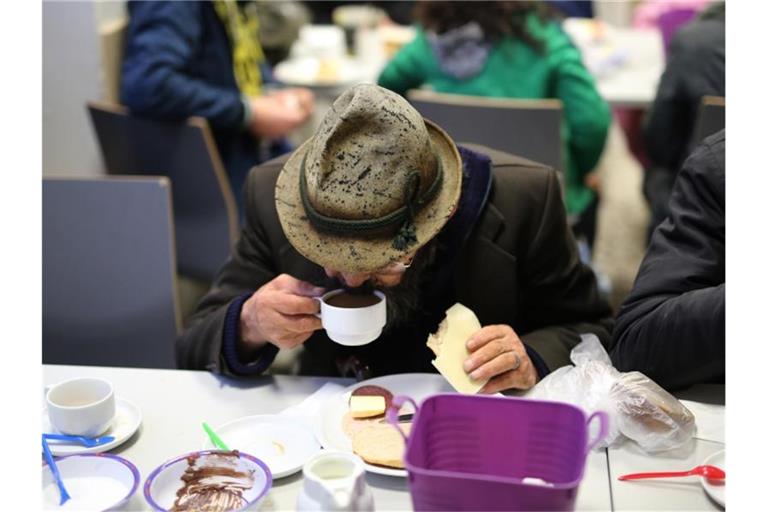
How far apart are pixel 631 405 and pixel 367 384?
1.45 feet

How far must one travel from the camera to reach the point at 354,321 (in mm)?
1363

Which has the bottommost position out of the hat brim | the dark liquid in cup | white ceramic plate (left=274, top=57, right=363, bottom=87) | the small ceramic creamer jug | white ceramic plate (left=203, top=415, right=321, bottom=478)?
white ceramic plate (left=203, top=415, right=321, bottom=478)

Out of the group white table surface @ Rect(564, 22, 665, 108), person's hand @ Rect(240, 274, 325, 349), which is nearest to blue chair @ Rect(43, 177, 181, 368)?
person's hand @ Rect(240, 274, 325, 349)

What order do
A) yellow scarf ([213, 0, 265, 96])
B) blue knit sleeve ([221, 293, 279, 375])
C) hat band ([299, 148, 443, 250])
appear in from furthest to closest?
1. yellow scarf ([213, 0, 265, 96])
2. blue knit sleeve ([221, 293, 279, 375])
3. hat band ([299, 148, 443, 250])

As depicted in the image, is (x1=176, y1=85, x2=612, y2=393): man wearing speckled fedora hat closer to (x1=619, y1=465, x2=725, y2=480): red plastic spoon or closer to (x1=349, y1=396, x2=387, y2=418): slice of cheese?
(x1=349, y1=396, x2=387, y2=418): slice of cheese

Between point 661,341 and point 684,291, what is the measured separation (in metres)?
0.10

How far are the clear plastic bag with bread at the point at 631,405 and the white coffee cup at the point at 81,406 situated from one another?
69 cm

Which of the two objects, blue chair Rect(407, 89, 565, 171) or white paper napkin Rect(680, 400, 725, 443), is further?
blue chair Rect(407, 89, 565, 171)

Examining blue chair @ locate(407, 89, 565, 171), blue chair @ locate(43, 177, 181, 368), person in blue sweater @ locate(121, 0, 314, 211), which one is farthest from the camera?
person in blue sweater @ locate(121, 0, 314, 211)

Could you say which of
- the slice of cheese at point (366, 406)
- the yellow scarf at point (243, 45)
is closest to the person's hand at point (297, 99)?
the yellow scarf at point (243, 45)

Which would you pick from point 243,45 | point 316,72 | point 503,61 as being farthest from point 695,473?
point 316,72

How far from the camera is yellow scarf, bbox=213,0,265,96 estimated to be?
9.96 ft

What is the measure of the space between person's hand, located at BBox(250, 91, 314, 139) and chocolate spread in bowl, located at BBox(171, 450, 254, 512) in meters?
1.97

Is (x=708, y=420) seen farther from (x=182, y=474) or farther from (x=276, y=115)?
(x=276, y=115)
